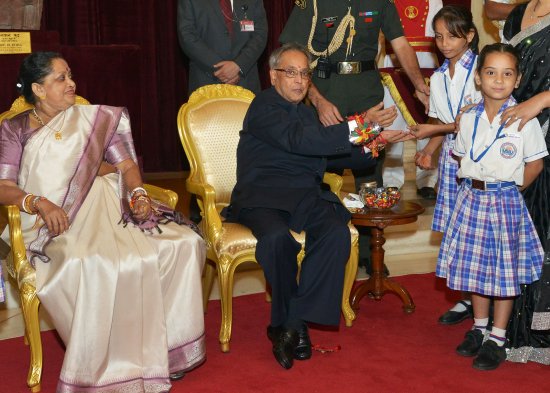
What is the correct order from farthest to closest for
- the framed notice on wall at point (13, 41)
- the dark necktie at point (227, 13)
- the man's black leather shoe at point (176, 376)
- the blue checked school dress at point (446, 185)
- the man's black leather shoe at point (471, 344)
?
the framed notice on wall at point (13, 41)
the dark necktie at point (227, 13)
the blue checked school dress at point (446, 185)
the man's black leather shoe at point (471, 344)
the man's black leather shoe at point (176, 376)

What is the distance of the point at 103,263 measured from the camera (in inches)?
123

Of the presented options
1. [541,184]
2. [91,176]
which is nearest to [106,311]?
[91,176]

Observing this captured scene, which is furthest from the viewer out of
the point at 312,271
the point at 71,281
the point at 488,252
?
the point at 312,271

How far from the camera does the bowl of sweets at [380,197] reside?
13.1 ft

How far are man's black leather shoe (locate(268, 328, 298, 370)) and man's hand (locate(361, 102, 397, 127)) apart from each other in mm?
975

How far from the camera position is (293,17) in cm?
442

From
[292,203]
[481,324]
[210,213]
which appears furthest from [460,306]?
[210,213]

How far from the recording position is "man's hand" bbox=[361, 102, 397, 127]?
3395 mm

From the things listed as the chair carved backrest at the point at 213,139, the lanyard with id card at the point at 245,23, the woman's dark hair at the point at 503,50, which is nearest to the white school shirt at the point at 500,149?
the woman's dark hair at the point at 503,50

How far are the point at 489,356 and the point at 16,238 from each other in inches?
79.8

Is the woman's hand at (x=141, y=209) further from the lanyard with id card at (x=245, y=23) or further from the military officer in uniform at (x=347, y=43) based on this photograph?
the lanyard with id card at (x=245, y=23)

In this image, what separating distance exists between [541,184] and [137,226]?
5.57 ft

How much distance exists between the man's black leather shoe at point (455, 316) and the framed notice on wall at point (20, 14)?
326 cm

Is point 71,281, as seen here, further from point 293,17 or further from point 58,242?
point 293,17
